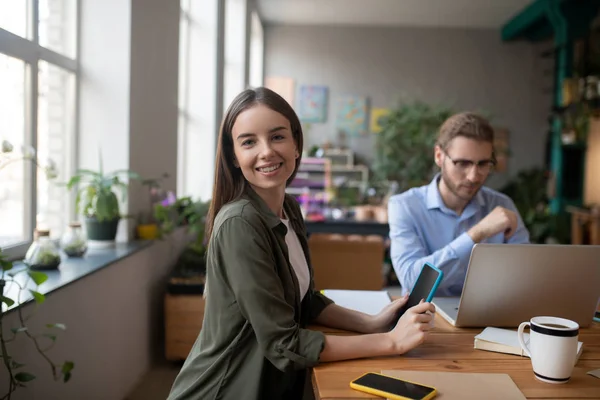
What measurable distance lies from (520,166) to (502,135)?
0.63m

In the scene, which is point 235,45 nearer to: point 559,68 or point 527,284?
point 559,68

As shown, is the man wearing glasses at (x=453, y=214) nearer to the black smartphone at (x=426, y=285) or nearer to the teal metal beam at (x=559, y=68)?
the black smartphone at (x=426, y=285)

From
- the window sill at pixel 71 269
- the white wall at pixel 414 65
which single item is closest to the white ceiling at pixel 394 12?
the white wall at pixel 414 65

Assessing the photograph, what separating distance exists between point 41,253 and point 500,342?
1.62m

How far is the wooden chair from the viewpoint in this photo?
4.68m

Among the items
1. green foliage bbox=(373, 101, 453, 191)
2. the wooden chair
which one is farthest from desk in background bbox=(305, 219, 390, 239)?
green foliage bbox=(373, 101, 453, 191)

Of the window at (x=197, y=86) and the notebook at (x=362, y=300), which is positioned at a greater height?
the window at (x=197, y=86)

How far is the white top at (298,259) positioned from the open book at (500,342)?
1.37 ft

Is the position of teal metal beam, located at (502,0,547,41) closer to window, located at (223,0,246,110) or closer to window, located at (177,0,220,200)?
window, located at (223,0,246,110)

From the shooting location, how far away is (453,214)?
6.86ft

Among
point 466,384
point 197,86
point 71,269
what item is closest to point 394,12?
point 197,86

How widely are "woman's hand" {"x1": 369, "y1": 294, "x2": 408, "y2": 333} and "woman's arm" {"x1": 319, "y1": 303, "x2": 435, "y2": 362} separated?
203 millimetres

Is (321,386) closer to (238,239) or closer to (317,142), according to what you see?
(238,239)

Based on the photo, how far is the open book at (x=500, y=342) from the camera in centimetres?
124
